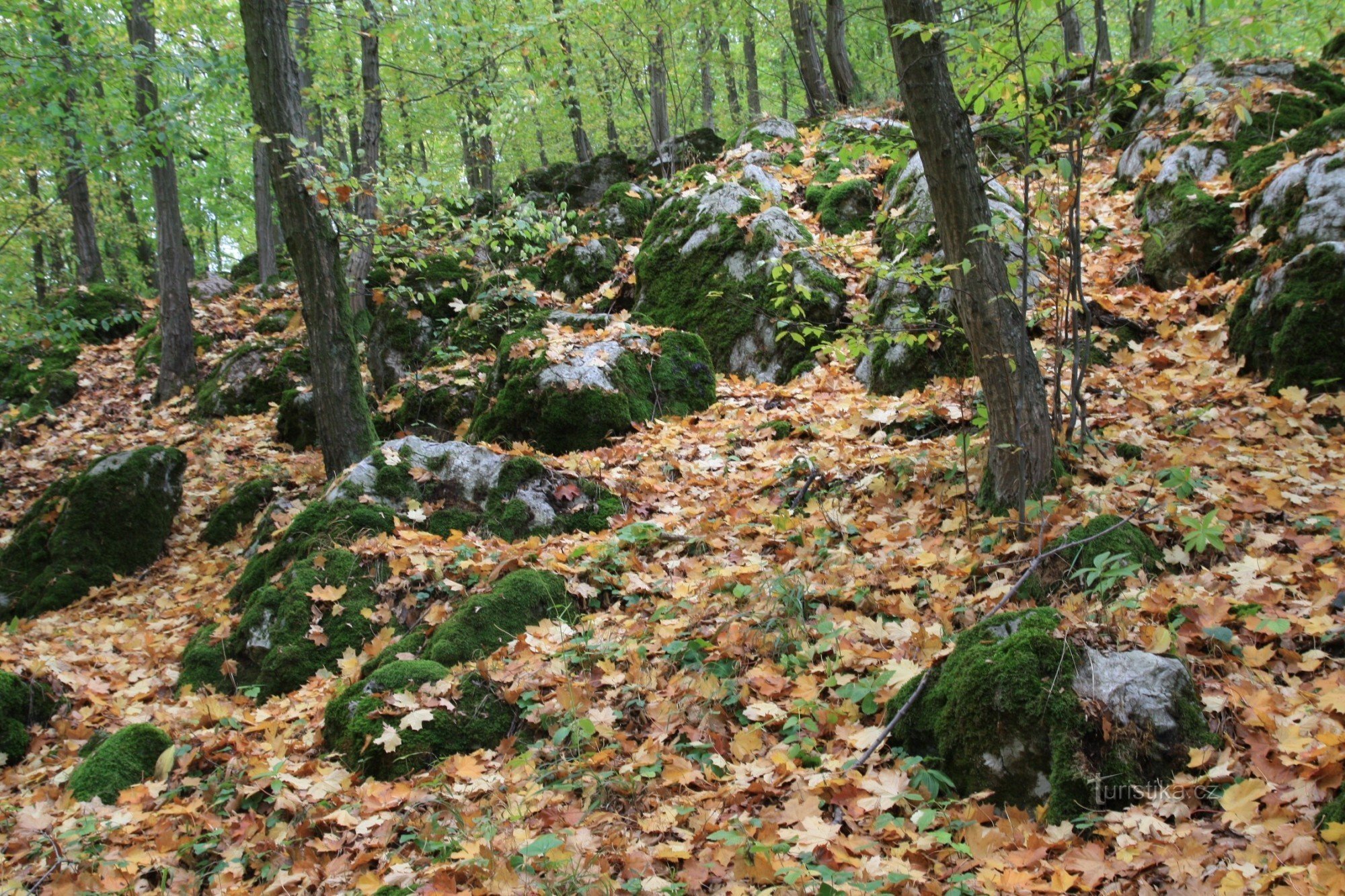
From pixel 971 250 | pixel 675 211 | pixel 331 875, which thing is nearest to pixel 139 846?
pixel 331 875

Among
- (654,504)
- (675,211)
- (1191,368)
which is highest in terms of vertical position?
(675,211)

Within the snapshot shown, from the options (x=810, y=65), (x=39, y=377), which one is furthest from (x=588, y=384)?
(x=39, y=377)

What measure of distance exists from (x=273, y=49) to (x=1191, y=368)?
773 centimetres

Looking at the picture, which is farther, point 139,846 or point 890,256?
point 890,256

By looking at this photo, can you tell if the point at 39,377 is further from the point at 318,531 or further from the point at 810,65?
the point at 810,65

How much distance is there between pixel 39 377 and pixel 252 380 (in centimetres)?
548

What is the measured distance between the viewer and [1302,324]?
520 centimetres

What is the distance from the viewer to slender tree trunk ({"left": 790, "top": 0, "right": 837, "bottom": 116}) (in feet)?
45.9

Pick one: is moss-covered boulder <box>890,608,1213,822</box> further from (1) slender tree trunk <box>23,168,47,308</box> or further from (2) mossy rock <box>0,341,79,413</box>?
(1) slender tree trunk <box>23,168,47,308</box>

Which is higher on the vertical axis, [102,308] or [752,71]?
[752,71]

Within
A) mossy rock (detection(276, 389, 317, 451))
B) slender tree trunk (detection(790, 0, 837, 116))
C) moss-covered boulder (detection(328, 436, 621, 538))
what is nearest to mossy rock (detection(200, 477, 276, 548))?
mossy rock (detection(276, 389, 317, 451))

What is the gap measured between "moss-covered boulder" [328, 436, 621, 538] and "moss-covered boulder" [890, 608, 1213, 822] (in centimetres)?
340

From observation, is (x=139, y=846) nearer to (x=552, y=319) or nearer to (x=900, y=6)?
(x=900, y=6)

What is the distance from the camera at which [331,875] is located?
3.02m
